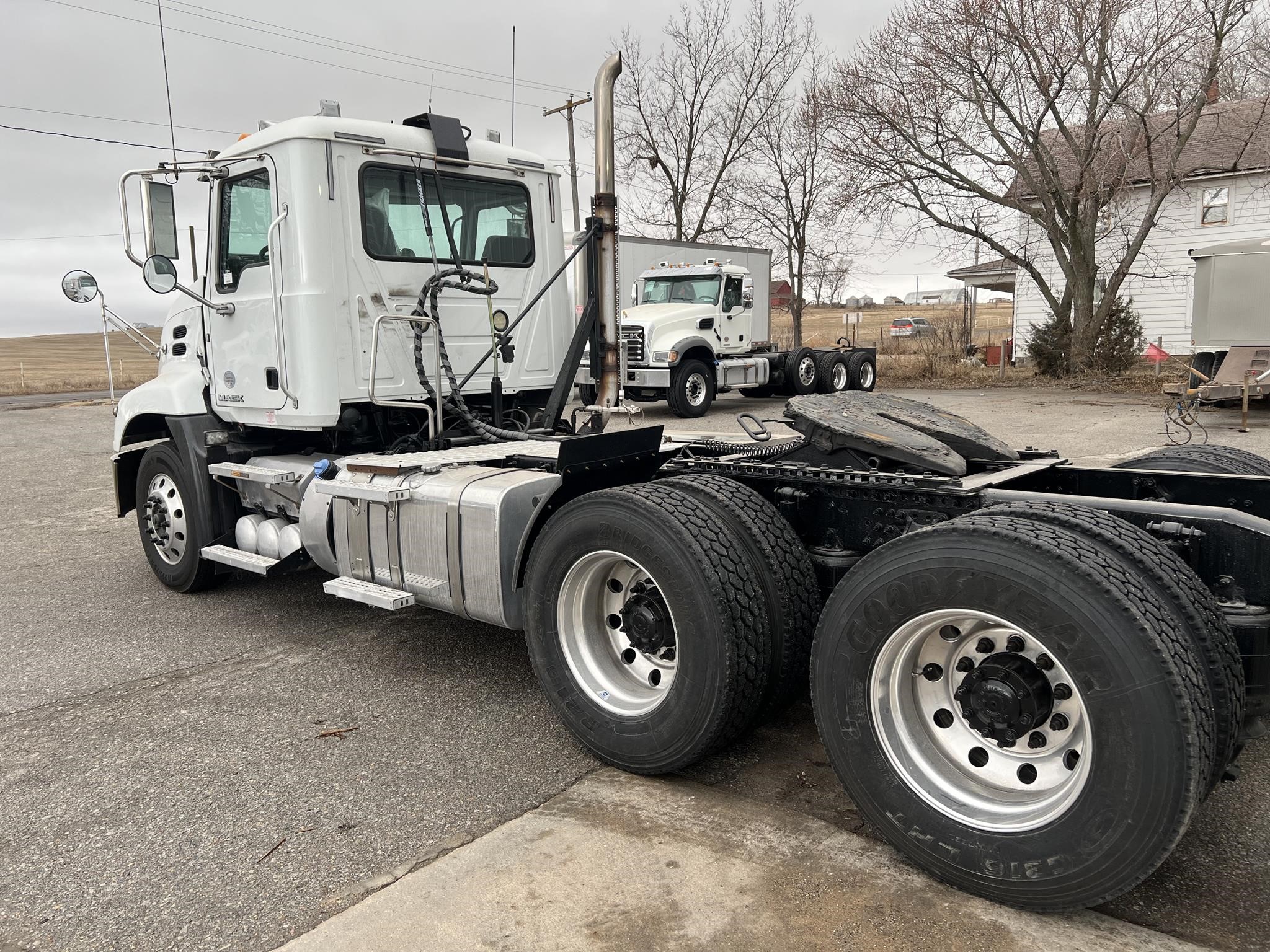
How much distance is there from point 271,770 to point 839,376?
1927 cm

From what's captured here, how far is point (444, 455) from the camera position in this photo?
15.4 ft

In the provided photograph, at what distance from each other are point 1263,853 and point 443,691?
123 inches

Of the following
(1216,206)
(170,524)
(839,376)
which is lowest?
(170,524)

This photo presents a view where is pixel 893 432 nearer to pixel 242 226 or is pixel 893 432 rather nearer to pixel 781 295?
pixel 242 226

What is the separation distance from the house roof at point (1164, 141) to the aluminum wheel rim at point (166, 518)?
840 inches

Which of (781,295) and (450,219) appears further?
(781,295)

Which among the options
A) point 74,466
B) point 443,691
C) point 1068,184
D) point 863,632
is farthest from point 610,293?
point 1068,184

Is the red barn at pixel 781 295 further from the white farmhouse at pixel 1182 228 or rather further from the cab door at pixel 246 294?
the cab door at pixel 246 294

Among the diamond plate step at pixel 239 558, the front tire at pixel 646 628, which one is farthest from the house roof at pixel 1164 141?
the front tire at pixel 646 628

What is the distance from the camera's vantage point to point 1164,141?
21.4 metres

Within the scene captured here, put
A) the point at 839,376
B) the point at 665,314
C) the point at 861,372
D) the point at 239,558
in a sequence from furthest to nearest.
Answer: the point at 861,372
the point at 839,376
the point at 665,314
the point at 239,558

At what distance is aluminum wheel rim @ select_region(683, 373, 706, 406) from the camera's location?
696 inches

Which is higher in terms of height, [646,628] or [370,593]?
[646,628]

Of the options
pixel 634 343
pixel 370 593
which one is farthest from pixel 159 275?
pixel 634 343
